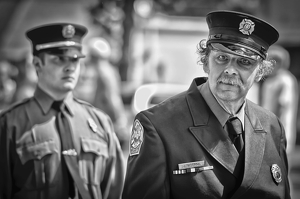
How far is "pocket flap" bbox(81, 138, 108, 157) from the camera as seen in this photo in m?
4.23

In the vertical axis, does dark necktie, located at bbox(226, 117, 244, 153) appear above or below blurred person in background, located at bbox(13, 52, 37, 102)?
below

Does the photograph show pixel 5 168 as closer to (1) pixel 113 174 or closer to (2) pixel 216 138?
(1) pixel 113 174

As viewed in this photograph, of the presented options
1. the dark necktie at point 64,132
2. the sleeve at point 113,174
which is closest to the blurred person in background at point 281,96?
the sleeve at point 113,174

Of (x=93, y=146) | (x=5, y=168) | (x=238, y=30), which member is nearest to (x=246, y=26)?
(x=238, y=30)

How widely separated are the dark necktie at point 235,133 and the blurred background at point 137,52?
5136 mm

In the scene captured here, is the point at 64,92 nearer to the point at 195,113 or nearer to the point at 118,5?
the point at 195,113

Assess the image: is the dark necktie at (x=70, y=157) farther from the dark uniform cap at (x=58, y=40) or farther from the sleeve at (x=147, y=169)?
the sleeve at (x=147, y=169)

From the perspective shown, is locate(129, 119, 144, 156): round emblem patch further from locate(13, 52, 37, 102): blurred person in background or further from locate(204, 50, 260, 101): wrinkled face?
locate(13, 52, 37, 102): blurred person in background

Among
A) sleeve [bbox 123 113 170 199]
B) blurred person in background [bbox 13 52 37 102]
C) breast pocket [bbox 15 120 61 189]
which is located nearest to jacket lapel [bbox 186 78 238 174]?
sleeve [bbox 123 113 170 199]

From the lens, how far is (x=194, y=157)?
3291 millimetres

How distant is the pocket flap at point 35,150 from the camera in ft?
13.3

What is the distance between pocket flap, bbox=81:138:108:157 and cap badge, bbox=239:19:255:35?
61.2 inches

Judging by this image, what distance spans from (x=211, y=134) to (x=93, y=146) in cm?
121

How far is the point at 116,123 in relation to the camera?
9.13m
